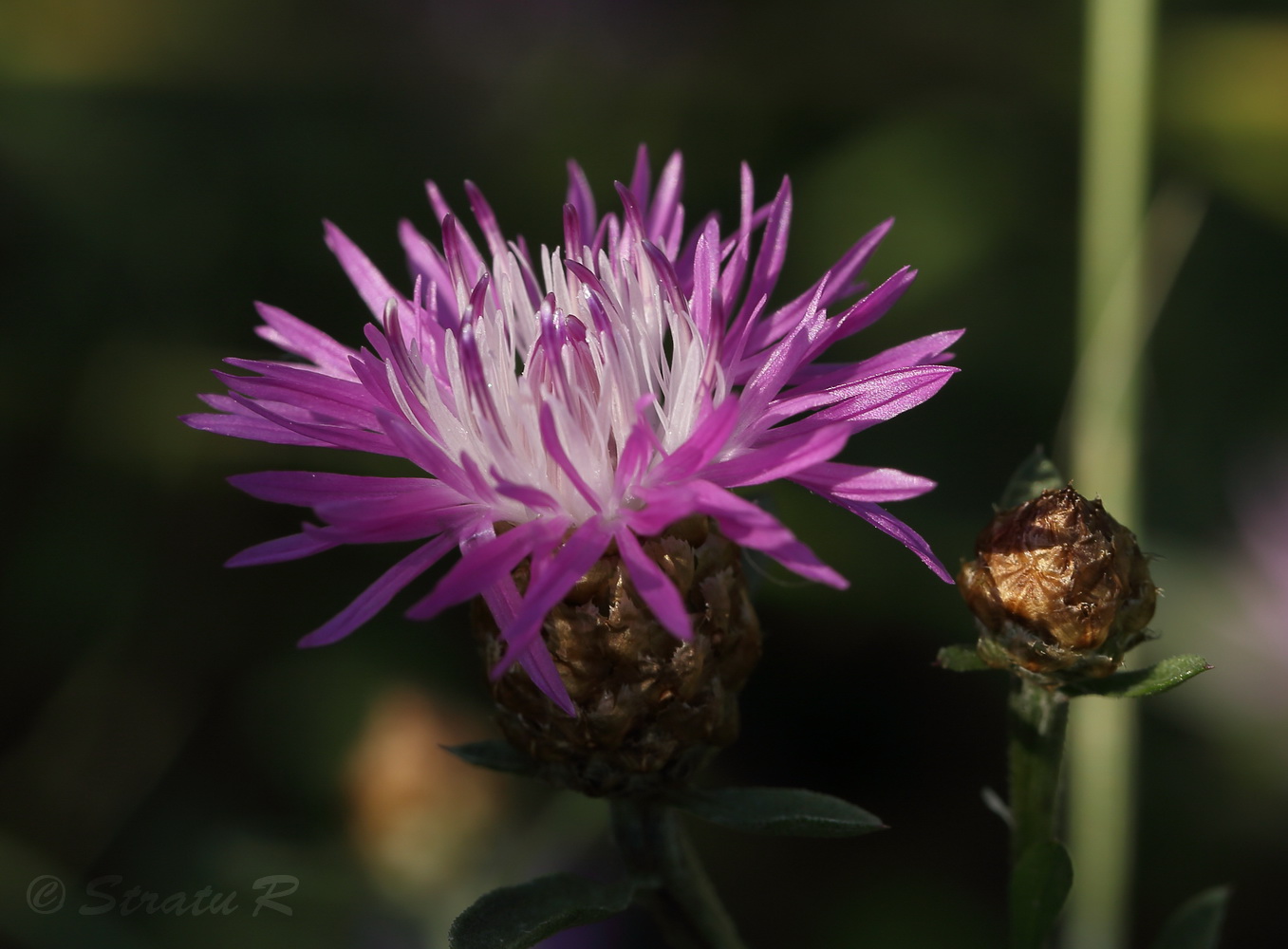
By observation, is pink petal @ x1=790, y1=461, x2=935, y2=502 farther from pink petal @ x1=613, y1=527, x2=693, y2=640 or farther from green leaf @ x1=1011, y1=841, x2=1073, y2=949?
green leaf @ x1=1011, y1=841, x2=1073, y2=949

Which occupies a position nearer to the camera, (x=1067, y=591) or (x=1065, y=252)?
(x=1067, y=591)

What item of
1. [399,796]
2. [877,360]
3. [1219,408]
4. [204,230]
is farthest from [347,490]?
[1219,408]

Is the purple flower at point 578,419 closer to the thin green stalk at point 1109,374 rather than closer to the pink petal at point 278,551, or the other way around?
the pink petal at point 278,551

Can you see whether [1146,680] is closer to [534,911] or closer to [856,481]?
[856,481]

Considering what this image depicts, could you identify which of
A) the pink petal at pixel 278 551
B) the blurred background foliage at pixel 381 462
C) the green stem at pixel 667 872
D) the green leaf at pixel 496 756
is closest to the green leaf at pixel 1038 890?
the green stem at pixel 667 872

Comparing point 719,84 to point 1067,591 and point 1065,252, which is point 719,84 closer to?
point 1065,252

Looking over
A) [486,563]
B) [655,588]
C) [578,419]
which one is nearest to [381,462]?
[578,419]
